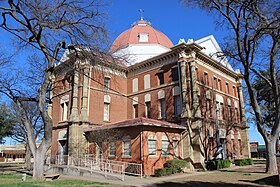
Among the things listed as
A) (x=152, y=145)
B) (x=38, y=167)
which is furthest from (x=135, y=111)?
(x=38, y=167)

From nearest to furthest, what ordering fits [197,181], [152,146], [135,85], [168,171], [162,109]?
[197,181]
[168,171]
[152,146]
[162,109]
[135,85]

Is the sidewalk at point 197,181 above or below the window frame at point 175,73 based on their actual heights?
below

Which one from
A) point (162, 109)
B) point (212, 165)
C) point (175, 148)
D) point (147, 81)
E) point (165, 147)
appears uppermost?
point (147, 81)

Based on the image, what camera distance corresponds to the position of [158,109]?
2589 centimetres

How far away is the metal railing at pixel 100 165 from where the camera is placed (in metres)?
17.9

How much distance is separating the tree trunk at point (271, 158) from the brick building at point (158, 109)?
5.90 meters

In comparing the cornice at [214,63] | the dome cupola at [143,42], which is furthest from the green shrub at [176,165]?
the dome cupola at [143,42]

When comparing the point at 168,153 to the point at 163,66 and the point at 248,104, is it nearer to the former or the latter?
the point at 163,66

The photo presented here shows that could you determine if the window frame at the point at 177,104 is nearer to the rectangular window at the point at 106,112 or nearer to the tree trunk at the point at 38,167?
the rectangular window at the point at 106,112

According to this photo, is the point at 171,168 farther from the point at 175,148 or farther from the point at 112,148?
the point at 112,148

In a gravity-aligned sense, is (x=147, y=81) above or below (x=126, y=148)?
above

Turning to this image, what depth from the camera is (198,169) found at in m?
21.5

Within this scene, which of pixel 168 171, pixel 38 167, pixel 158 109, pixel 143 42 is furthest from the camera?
pixel 143 42

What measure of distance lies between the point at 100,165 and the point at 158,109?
8767 mm
